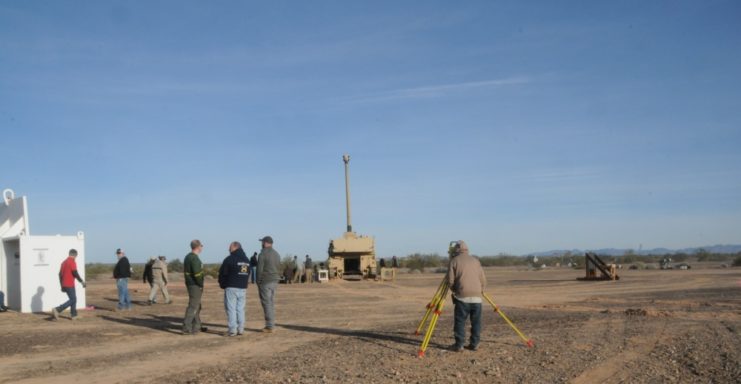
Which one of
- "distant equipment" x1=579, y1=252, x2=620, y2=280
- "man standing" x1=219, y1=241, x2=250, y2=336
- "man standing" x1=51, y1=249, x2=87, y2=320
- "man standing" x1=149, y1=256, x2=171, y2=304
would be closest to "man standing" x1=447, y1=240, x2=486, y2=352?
"man standing" x1=219, y1=241, x2=250, y2=336

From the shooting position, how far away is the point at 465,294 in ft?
35.3

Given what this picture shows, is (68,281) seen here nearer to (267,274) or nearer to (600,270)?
(267,274)

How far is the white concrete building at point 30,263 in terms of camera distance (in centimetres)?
1842

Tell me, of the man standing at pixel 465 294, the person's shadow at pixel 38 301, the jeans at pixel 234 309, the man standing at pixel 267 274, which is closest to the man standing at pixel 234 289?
the jeans at pixel 234 309

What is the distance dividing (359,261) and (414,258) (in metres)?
36.9

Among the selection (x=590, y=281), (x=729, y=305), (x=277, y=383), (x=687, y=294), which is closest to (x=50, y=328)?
(x=277, y=383)

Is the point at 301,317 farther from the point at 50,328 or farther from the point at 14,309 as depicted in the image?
the point at 14,309

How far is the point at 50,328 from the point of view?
49.2 ft

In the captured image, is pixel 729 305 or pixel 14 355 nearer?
pixel 14 355

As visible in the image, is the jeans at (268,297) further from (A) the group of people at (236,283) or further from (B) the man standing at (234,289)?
(B) the man standing at (234,289)

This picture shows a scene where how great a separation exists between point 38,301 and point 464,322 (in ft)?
43.1

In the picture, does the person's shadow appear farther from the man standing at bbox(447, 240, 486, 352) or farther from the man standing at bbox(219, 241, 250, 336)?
the man standing at bbox(447, 240, 486, 352)

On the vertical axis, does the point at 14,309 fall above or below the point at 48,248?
below

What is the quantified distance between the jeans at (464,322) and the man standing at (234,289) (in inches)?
181
